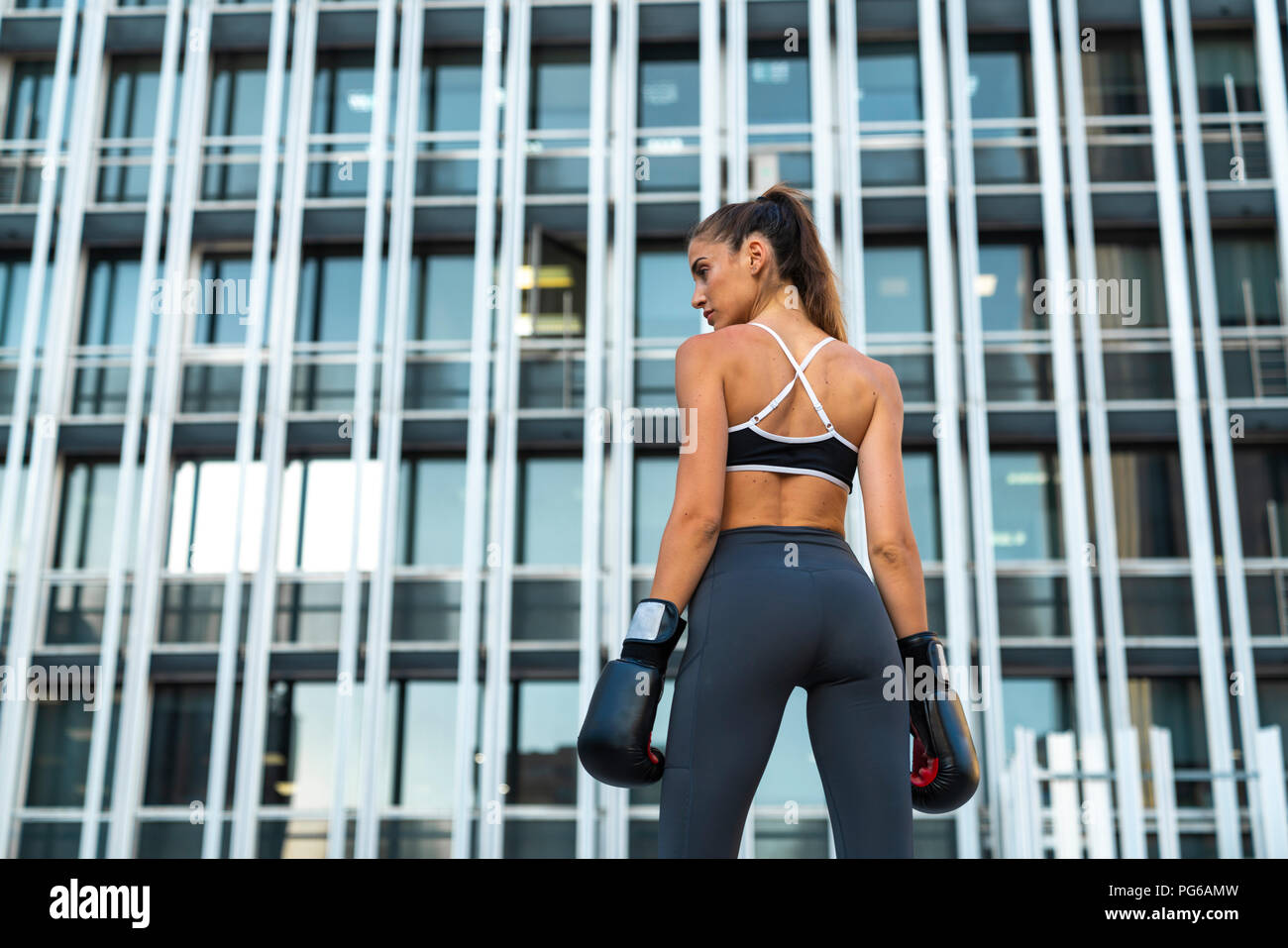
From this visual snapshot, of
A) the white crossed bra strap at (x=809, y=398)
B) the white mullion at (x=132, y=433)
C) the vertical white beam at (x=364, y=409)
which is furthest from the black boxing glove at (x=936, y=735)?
the white mullion at (x=132, y=433)

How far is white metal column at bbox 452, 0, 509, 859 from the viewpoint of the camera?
15.4 meters

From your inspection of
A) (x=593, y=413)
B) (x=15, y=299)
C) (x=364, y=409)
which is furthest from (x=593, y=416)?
(x=15, y=299)

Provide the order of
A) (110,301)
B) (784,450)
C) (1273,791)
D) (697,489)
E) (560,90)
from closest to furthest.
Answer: (697,489), (784,450), (1273,791), (110,301), (560,90)

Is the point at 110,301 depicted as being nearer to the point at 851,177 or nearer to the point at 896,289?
the point at 851,177

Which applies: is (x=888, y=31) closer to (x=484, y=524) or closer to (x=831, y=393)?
(x=484, y=524)

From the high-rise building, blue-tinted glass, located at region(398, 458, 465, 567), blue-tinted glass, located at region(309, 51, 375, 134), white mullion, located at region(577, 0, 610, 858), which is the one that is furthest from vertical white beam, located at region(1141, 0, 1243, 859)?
blue-tinted glass, located at region(309, 51, 375, 134)

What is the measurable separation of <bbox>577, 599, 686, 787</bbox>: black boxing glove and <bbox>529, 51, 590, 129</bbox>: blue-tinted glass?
15921 mm

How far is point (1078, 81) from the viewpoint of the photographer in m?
17.6

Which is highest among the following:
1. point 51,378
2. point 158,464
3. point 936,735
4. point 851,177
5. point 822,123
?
point 822,123

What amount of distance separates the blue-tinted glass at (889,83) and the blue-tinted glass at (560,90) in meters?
3.72

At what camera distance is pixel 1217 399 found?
16375 millimetres

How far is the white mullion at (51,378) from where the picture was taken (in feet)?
53.1

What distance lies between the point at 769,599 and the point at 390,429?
13.9 meters

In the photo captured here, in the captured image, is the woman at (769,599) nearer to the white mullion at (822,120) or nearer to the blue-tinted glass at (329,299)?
the white mullion at (822,120)
